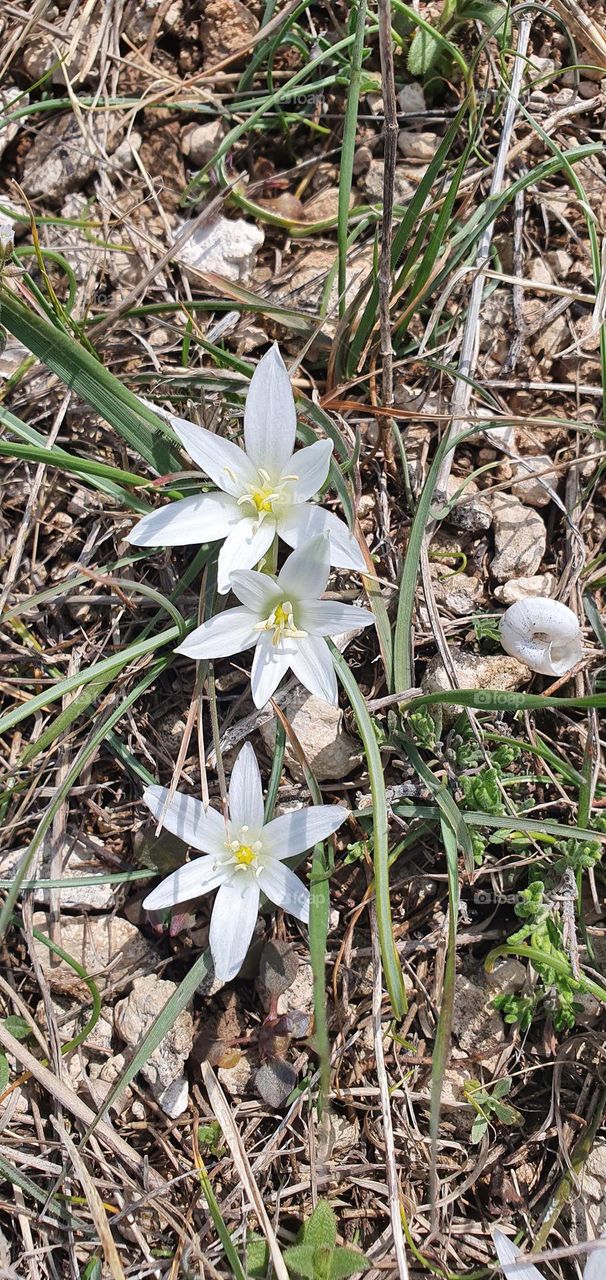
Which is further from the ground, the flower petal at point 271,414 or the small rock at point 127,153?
the small rock at point 127,153

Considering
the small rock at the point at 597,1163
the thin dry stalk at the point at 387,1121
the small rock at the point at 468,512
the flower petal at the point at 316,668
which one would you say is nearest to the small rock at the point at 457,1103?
the thin dry stalk at the point at 387,1121

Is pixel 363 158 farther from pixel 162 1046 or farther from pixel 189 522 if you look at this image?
pixel 162 1046

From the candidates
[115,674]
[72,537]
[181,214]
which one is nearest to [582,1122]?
[115,674]

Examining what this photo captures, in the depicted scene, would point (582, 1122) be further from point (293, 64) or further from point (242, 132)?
point (293, 64)

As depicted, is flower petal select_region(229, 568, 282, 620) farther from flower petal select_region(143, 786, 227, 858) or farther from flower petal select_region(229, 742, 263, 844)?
flower petal select_region(143, 786, 227, 858)

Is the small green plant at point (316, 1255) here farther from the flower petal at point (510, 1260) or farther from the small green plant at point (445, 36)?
the small green plant at point (445, 36)

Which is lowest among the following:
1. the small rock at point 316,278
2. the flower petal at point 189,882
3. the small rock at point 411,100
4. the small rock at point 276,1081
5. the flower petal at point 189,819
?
the small rock at point 276,1081
